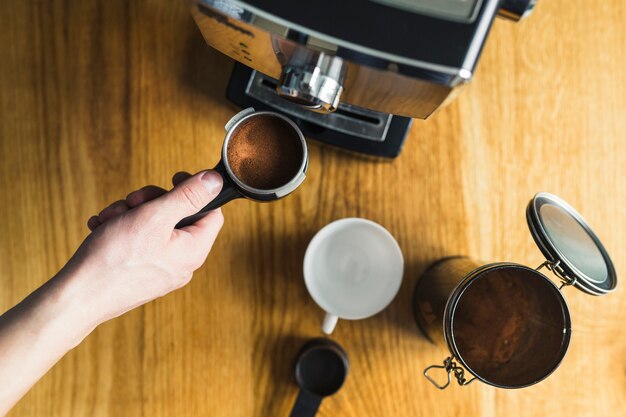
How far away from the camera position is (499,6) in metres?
0.42

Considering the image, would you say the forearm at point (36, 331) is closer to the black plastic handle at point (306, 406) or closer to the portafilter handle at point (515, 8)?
the black plastic handle at point (306, 406)

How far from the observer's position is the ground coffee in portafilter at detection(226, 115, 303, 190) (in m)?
0.58

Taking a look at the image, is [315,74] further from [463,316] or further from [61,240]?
[61,240]

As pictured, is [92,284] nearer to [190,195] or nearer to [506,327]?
[190,195]

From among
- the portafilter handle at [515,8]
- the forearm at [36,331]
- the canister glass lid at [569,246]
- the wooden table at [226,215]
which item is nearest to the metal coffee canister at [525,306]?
the canister glass lid at [569,246]

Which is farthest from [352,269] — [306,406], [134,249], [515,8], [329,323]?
[515,8]

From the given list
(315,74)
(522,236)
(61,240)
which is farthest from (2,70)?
(522,236)

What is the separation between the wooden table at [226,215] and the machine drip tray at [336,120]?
53 mm

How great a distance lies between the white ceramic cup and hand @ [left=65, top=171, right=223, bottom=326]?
0.63 feet

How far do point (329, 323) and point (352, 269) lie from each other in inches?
3.4

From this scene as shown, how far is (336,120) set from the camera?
0.66 m

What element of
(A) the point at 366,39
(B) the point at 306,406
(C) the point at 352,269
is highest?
(A) the point at 366,39

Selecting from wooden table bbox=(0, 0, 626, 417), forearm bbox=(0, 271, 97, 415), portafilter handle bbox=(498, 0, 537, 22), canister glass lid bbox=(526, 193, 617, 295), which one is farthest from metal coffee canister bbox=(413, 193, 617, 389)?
forearm bbox=(0, 271, 97, 415)

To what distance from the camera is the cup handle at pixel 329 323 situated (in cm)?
67
